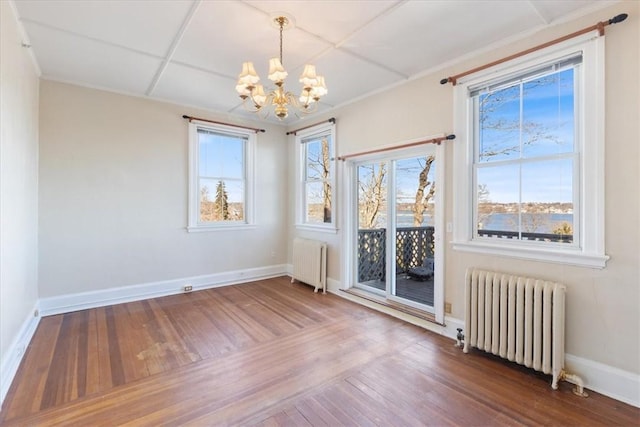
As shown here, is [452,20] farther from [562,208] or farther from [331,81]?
[562,208]

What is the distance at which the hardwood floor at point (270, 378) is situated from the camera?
1982 mm

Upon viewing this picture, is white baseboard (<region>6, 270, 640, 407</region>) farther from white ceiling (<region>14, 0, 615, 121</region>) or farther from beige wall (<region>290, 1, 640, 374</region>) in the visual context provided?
white ceiling (<region>14, 0, 615, 121</region>)

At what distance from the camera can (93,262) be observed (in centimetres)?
396

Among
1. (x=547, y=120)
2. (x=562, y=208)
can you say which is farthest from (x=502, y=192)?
(x=547, y=120)

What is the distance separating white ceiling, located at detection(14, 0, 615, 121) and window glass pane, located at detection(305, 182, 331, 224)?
1.84 meters

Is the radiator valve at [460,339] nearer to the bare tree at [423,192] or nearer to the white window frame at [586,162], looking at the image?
the white window frame at [586,162]

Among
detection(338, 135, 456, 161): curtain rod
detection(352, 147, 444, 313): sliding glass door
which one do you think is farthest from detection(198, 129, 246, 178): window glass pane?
detection(352, 147, 444, 313): sliding glass door

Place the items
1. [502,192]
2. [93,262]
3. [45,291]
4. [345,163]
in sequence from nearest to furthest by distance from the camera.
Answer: [502,192], [45,291], [93,262], [345,163]

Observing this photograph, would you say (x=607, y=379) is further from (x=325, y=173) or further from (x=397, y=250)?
(x=325, y=173)

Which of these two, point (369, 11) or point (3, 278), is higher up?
point (369, 11)

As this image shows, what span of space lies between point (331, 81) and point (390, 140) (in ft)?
3.43

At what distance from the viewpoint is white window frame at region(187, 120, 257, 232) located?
15.4 ft

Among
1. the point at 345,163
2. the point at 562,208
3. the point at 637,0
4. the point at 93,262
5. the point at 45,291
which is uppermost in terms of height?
the point at 637,0

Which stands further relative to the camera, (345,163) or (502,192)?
(345,163)
